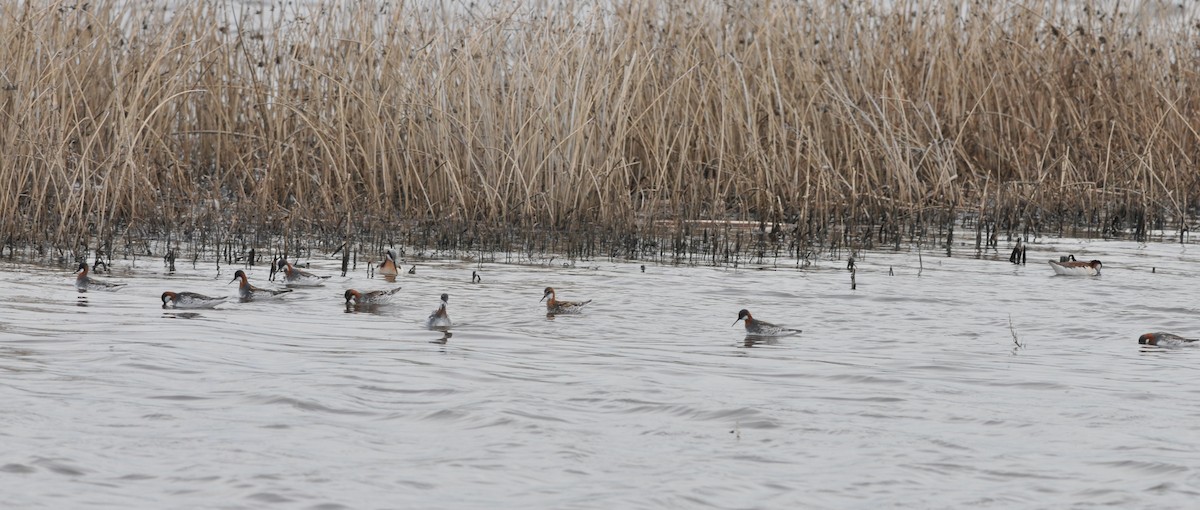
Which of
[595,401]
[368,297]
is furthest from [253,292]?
[595,401]

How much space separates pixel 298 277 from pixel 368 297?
1145 millimetres

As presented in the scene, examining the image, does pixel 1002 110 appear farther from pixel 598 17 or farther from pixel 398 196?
pixel 398 196

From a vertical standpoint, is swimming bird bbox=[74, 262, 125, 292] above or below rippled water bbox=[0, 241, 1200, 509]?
above

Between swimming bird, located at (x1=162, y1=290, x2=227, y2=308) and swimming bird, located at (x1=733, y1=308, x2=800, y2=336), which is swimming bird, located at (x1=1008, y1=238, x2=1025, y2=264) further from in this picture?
swimming bird, located at (x1=162, y1=290, x2=227, y2=308)

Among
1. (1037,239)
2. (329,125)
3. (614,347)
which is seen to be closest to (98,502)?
(614,347)

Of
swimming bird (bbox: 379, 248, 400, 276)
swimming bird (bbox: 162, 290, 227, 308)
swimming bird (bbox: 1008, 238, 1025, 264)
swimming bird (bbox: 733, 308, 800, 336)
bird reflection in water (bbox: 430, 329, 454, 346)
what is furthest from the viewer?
swimming bird (bbox: 1008, 238, 1025, 264)

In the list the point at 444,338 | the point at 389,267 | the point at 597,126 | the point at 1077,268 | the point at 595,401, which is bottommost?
the point at 595,401

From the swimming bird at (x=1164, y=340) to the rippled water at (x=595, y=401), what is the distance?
0.07 metres

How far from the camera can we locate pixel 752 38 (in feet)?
42.7

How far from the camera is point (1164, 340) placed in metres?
7.30

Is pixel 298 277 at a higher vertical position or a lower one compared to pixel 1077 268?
lower

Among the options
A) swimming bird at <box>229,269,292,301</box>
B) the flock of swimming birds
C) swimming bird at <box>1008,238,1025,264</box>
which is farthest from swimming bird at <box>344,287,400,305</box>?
swimming bird at <box>1008,238,1025,264</box>

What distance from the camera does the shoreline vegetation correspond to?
1083cm

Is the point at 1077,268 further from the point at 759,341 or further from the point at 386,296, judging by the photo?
the point at 386,296
